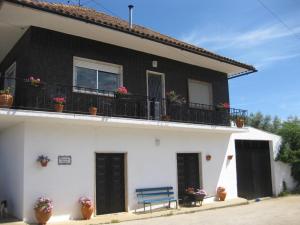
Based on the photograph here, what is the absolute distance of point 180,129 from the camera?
15742 millimetres

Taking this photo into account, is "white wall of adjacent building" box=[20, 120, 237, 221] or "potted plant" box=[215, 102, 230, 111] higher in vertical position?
"potted plant" box=[215, 102, 230, 111]

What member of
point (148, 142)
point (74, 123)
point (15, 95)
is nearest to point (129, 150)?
point (148, 142)

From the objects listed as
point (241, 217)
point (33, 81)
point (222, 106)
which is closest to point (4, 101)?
point (33, 81)

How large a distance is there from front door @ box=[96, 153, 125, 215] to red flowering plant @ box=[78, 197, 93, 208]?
0.73 metres

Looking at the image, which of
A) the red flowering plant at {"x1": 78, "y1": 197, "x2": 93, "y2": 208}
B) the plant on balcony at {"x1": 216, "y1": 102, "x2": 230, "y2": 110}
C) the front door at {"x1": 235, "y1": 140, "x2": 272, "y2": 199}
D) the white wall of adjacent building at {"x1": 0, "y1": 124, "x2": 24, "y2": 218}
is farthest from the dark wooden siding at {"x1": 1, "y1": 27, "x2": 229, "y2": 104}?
the front door at {"x1": 235, "y1": 140, "x2": 272, "y2": 199}

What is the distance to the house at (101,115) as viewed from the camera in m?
12.1

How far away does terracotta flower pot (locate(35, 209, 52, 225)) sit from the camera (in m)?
11.4

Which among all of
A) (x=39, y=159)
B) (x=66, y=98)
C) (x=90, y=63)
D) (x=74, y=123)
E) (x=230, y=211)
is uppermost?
(x=90, y=63)

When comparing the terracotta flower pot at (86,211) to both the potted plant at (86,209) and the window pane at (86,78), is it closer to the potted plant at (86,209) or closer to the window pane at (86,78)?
the potted plant at (86,209)

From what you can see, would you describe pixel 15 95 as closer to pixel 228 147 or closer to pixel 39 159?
pixel 39 159

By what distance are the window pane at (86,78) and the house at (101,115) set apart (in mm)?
36

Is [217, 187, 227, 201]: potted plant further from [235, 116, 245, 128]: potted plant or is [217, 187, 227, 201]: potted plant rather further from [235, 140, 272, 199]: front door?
[235, 116, 245, 128]: potted plant

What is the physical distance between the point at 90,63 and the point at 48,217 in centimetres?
558

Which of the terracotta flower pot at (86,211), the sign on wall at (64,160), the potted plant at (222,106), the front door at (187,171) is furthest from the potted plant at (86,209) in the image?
the potted plant at (222,106)
